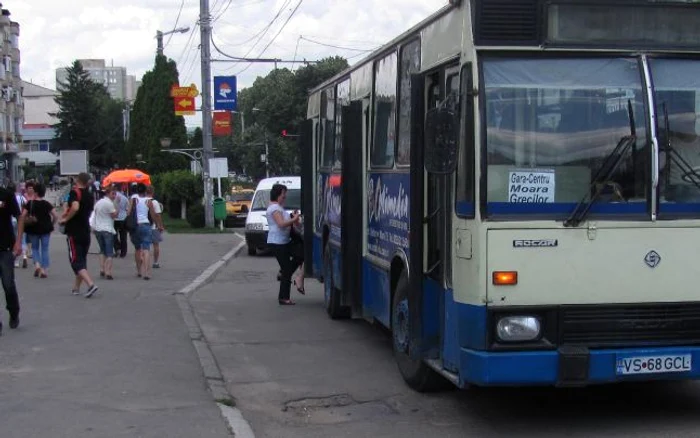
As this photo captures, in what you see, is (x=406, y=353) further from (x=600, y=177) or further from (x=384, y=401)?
(x=600, y=177)

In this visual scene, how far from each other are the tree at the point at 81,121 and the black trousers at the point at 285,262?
317ft

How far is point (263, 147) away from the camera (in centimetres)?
7588

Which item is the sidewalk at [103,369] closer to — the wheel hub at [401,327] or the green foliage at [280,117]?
the wheel hub at [401,327]

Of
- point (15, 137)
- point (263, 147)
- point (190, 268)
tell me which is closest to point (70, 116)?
point (15, 137)

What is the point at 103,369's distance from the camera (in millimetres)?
9266

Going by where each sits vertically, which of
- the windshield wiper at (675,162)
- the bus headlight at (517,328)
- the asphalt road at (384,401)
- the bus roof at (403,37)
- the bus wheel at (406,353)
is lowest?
the asphalt road at (384,401)

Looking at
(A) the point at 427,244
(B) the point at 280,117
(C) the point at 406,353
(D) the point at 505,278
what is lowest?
(C) the point at 406,353

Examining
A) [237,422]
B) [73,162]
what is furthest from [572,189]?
[73,162]

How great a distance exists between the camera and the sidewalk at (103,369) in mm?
7168

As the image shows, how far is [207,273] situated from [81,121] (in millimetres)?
96628

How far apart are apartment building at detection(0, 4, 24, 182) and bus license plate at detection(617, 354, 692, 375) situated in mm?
62585

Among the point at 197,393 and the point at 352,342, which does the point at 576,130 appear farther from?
the point at 352,342

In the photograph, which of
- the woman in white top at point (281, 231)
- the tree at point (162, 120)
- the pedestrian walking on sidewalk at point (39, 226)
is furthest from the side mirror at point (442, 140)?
the tree at point (162, 120)

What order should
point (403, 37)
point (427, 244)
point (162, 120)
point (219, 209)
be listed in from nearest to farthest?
point (427, 244) < point (403, 37) < point (219, 209) < point (162, 120)
